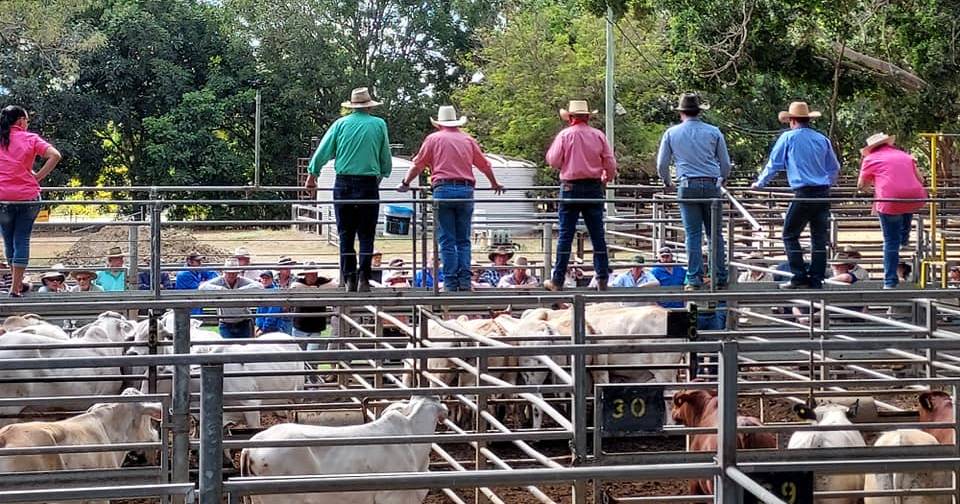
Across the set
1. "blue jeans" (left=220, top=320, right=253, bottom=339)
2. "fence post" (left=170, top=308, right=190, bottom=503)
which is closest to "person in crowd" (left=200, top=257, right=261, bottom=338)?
"blue jeans" (left=220, top=320, right=253, bottom=339)

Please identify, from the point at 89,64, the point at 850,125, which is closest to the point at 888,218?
the point at 850,125

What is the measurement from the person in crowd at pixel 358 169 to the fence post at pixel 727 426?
7368mm

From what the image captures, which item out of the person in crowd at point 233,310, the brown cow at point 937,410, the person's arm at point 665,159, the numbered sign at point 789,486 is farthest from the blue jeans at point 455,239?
the numbered sign at point 789,486

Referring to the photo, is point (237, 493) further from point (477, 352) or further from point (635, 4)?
point (635, 4)

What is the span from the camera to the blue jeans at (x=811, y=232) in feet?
42.7

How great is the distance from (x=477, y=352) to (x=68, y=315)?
912 centimetres

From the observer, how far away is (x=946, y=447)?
834 centimetres

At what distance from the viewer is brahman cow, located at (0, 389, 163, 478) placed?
8.95 metres

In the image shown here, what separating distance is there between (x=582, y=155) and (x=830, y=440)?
4.34 metres

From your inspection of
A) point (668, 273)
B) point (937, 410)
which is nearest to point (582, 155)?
point (937, 410)

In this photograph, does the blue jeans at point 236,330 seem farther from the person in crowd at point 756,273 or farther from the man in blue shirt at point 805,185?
the person in crowd at point 756,273

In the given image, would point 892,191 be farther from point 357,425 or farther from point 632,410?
point 632,410

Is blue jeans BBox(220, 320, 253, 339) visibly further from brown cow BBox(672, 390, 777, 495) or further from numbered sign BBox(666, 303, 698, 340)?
numbered sign BBox(666, 303, 698, 340)

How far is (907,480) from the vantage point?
901cm
